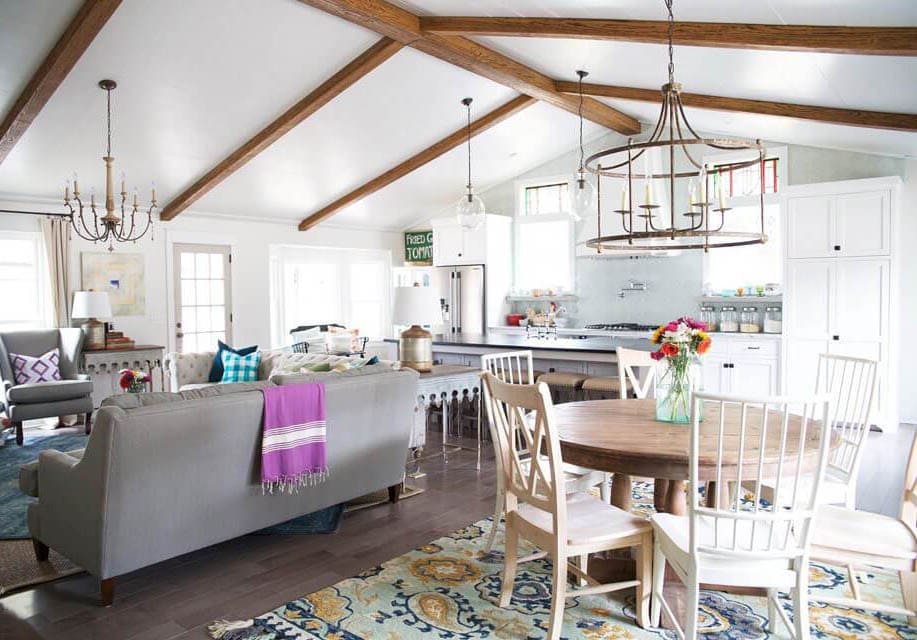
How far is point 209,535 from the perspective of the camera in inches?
119

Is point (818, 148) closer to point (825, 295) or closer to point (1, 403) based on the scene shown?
point (825, 295)

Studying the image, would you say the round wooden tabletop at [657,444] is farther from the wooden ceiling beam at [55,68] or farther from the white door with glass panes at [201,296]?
the white door with glass panes at [201,296]

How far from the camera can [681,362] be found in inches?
112

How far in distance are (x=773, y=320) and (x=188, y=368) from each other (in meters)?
5.88

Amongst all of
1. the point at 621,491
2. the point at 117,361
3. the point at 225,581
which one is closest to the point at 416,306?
the point at 621,491

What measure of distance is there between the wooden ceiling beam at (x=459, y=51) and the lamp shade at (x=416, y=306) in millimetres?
1941

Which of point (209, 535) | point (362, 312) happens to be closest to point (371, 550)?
point (209, 535)

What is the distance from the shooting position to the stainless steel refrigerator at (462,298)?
8789 mm

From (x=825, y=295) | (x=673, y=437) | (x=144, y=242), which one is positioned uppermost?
(x=144, y=242)

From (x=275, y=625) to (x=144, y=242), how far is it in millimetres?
5901

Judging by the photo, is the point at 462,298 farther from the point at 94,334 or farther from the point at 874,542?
the point at 874,542

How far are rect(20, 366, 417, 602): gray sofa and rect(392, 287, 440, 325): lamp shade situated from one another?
1.05 meters

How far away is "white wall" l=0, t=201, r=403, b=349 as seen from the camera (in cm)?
718

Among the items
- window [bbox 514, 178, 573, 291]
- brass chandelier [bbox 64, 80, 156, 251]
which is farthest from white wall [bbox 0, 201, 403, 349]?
window [bbox 514, 178, 573, 291]
